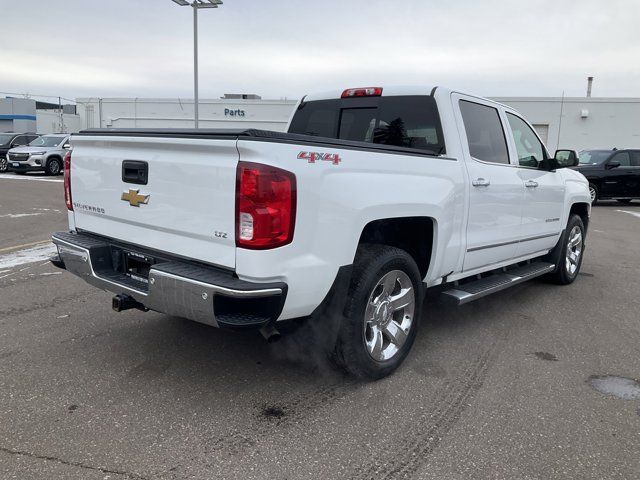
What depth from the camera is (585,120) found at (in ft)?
91.3

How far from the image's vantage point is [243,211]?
2855 mm

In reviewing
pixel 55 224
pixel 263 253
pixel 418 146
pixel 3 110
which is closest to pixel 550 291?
pixel 418 146

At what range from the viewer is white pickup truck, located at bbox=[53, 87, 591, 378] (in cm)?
288

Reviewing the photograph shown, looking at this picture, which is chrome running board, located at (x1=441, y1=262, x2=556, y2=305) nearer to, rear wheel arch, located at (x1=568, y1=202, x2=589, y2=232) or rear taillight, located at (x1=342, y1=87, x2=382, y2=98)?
rear wheel arch, located at (x1=568, y1=202, x2=589, y2=232)

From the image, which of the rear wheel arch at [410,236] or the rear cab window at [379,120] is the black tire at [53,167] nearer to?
the rear cab window at [379,120]

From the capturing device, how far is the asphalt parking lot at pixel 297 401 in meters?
2.75

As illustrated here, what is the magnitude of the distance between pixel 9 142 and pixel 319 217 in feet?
82.3

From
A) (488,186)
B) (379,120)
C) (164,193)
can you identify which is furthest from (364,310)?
(379,120)

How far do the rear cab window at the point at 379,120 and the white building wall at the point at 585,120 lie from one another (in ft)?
81.2

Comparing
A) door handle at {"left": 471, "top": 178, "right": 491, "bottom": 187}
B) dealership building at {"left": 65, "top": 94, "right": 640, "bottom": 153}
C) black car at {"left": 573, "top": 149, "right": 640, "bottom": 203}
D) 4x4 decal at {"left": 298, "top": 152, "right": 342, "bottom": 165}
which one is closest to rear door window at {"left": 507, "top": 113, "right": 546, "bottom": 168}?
door handle at {"left": 471, "top": 178, "right": 491, "bottom": 187}

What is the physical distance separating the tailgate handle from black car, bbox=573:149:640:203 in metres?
16.0

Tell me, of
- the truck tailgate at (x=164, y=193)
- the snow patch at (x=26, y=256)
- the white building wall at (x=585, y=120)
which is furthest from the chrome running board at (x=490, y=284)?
the white building wall at (x=585, y=120)

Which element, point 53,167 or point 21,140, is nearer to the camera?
point 53,167

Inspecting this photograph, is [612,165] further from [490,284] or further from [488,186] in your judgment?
[488,186]
